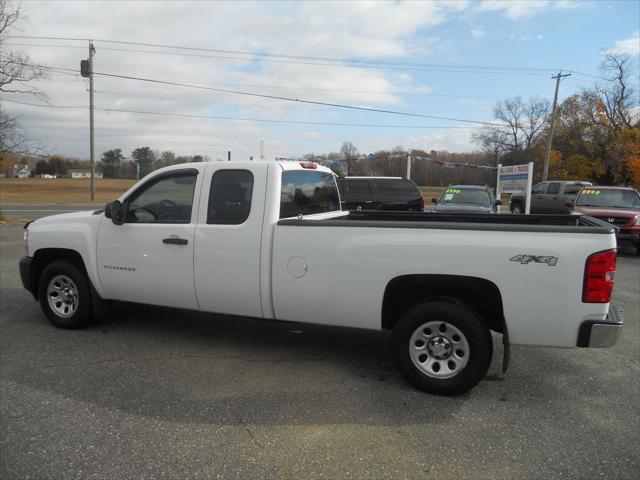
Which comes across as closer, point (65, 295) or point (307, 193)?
point (307, 193)

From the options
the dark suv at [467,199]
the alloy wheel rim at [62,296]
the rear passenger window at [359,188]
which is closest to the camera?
the alloy wheel rim at [62,296]

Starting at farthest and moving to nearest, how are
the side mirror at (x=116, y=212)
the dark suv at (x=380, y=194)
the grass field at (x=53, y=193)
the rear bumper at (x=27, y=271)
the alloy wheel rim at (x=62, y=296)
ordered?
the grass field at (x=53, y=193) → the dark suv at (x=380, y=194) → the rear bumper at (x=27, y=271) → the alloy wheel rim at (x=62, y=296) → the side mirror at (x=116, y=212)

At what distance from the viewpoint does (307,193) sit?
191 inches

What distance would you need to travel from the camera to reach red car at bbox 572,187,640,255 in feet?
40.1

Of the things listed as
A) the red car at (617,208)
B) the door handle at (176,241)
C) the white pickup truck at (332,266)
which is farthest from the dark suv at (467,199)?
the door handle at (176,241)

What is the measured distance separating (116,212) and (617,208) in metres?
13.0

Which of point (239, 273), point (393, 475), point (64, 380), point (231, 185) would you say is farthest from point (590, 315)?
point (64, 380)

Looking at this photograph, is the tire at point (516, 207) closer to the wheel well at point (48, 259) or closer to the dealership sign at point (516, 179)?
the dealership sign at point (516, 179)

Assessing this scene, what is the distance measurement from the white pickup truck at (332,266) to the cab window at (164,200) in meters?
0.01

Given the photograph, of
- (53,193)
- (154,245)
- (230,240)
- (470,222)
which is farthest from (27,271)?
(53,193)

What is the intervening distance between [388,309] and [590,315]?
4.92 feet

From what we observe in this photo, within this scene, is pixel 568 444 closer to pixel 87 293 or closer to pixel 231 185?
pixel 231 185

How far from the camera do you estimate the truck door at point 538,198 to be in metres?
22.0

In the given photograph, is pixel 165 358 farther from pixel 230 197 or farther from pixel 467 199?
pixel 467 199
